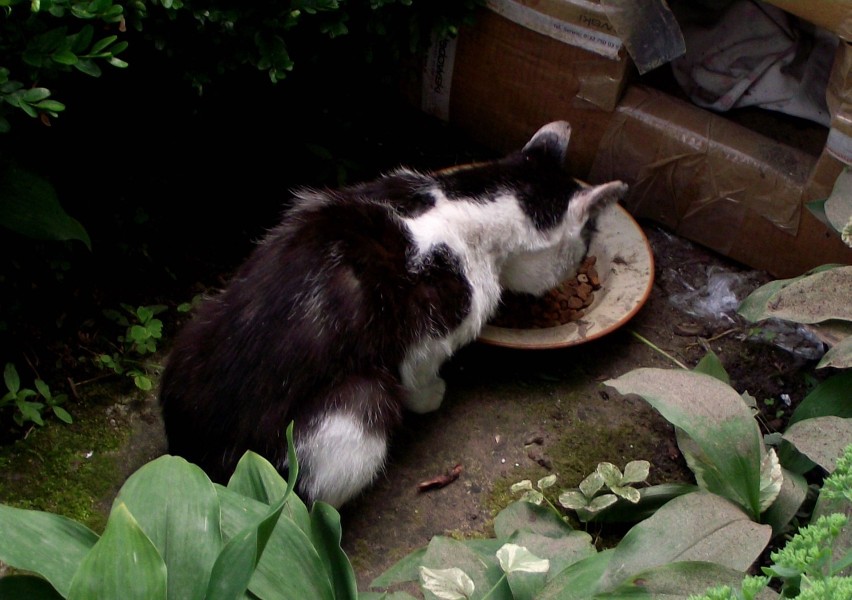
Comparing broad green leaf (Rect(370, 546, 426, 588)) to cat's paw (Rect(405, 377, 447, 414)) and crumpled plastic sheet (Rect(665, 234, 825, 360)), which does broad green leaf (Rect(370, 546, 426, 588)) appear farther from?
crumpled plastic sheet (Rect(665, 234, 825, 360))

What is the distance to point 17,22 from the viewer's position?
2219mm

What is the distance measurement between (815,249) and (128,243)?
2.53 meters

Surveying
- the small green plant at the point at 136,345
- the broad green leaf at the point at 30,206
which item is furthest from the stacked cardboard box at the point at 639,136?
the broad green leaf at the point at 30,206

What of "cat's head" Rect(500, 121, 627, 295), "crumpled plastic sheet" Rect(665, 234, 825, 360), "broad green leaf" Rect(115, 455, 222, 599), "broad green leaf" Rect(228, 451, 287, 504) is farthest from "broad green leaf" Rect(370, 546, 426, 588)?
"crumpled plastic sheet" Rect(665, 234, 825, 360)

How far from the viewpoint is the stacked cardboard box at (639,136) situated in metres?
3.24

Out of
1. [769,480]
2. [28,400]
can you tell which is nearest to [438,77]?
[28,400]

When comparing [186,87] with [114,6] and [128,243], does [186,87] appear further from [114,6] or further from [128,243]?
[114,6]

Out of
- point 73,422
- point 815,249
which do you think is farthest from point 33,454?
point 815,249

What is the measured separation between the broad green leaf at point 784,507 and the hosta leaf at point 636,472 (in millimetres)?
362

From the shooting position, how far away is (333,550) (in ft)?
6.64

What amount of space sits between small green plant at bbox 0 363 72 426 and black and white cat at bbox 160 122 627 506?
55 cm

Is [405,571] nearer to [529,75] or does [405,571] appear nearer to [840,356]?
[840,356]

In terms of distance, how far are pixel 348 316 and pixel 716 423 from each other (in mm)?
1059

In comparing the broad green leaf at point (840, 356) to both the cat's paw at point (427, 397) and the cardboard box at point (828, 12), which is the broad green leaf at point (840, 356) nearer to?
the cardboard box at point (828, 12)
